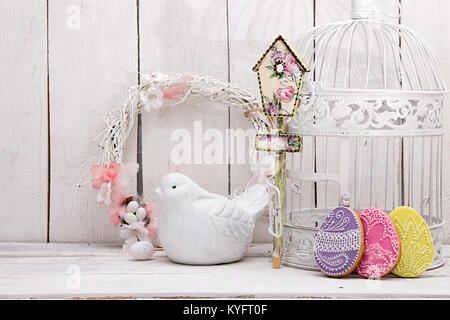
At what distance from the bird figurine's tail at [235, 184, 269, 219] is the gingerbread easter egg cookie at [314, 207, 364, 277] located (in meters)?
0.19

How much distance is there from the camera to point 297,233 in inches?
55.4

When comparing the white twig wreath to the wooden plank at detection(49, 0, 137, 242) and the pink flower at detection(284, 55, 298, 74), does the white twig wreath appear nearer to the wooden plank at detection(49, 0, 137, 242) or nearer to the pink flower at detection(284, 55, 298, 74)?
the wooden plank at detection(49, 0, 137, 242)

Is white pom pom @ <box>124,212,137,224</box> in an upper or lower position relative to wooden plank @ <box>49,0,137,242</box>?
lower

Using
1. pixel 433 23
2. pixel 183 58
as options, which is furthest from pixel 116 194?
pixel 433 23

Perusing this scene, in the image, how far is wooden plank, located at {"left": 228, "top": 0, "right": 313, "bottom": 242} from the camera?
1632 mm

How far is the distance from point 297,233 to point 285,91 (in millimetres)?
322

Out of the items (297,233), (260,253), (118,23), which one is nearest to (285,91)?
(297,233)

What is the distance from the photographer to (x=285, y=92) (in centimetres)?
133

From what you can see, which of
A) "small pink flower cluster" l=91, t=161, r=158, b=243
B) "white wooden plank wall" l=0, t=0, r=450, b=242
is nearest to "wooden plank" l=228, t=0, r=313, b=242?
"white wooden plank wall" l=0, t=0, r=450, b=242

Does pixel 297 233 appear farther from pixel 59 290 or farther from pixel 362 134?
pixel 59 290

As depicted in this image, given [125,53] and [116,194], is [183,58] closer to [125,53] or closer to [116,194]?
[125,53]

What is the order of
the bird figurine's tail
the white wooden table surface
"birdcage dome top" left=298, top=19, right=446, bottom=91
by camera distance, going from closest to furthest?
the white wooden table surface → the bird figurine's tail → "birdcage dome top" left=298, top=19, right=446, bottom=91

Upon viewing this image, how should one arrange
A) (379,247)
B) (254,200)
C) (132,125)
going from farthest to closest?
(132,125), (254,200), (379,247)

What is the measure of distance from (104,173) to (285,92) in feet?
1.63
